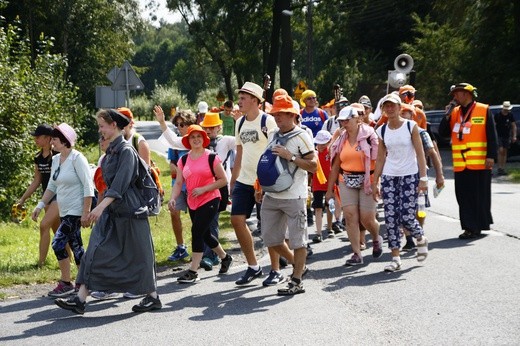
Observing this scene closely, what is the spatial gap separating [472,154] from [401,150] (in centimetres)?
252

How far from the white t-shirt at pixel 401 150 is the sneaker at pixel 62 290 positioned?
3.65 metres

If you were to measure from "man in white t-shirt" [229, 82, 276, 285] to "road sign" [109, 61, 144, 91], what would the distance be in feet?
37.8

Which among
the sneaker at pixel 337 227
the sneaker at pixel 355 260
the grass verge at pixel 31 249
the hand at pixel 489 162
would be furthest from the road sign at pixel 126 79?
the sneaker at pixel 355 260

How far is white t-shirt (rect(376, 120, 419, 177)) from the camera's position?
10.1 metres

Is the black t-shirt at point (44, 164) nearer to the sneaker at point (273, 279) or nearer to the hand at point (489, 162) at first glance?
the sneaker at point (273, 279)

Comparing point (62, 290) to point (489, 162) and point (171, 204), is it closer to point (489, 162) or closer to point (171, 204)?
point (171, 204)

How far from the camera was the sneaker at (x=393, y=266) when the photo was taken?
9805 mm

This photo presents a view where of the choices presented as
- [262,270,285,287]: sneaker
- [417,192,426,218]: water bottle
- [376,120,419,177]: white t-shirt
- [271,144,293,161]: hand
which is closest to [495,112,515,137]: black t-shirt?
[417,192,426,218]: water bottle

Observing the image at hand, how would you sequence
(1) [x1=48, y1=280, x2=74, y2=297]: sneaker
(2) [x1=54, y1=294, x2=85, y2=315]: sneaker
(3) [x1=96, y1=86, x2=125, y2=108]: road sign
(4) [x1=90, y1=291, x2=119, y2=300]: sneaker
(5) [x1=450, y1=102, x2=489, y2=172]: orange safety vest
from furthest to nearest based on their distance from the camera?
(3) [x1=96, y1=86, x2=125, y2=108]: road sign, (5) [x1=450, y1=102, x2=489, y2=172]: orange safety vest, (1) [x1=48, y1=280, x2=74, y2=297]: sneaker, (4) [x1=90, y1=291, x2=119, y2=300]: sneaker, (2) [x1=54, y1=294, x2=85, y2=315]: sneaker

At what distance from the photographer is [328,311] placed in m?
7.93

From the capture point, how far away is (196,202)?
32.3 ft

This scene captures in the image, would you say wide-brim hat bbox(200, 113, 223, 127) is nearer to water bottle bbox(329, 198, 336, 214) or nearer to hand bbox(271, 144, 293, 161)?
water bottle bbox(329, 198, 336, 214)

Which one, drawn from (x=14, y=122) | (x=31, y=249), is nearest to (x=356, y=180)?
(x=31, y=249)

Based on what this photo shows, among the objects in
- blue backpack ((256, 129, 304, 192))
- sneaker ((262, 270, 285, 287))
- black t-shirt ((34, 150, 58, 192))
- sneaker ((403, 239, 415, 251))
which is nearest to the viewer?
blue backpack ((256, 129, 304, 192))
